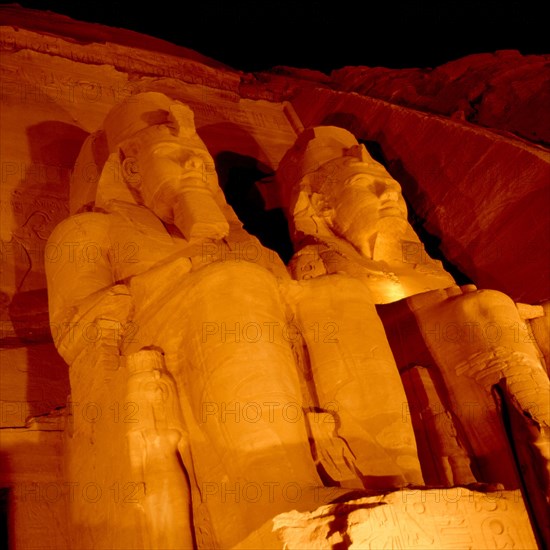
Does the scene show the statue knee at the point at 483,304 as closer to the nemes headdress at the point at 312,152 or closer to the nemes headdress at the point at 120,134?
the nemes headdress at the point at 120,134

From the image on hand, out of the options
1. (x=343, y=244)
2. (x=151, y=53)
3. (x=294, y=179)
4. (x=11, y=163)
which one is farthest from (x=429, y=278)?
(x=151, y=53)

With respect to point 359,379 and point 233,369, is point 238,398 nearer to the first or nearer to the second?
point 233,369

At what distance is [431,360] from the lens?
4184 mm

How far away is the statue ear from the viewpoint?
486 centimetres

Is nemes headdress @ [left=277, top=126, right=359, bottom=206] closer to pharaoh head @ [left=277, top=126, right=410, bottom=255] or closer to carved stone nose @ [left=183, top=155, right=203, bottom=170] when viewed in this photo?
pharaoh head @ [left=277, top=126, right=410, bottom=255]

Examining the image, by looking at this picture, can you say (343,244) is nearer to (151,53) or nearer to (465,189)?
(465,189)

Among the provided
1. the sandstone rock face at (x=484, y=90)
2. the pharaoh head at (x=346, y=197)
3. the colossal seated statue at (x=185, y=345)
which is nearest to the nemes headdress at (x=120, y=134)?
the colossal seated statue at (x=185, y=345)

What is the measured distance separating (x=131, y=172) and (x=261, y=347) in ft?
7.38

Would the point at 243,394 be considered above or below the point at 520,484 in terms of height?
above

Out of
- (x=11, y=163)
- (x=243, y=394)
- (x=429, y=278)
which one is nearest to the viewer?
(x=243, y=394)

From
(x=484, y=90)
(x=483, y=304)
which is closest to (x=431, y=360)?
(x=483, y=304)

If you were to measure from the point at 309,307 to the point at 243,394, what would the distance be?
3.53 feet

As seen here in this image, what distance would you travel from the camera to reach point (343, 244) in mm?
5297

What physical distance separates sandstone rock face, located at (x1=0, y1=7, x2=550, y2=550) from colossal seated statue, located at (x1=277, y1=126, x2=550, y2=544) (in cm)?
1
